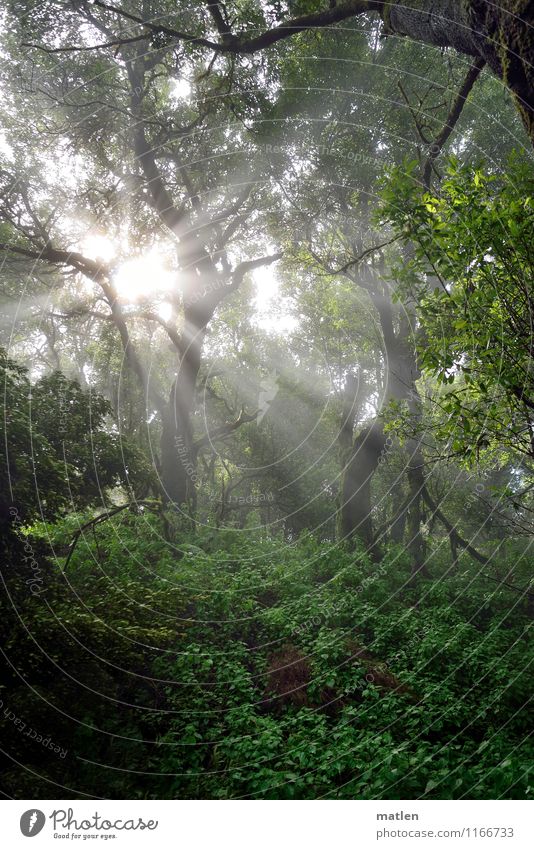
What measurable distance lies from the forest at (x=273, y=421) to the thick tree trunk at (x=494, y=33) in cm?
2

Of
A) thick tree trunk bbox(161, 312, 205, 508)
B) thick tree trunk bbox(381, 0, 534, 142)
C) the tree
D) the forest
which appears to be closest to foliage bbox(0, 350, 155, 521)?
the forest

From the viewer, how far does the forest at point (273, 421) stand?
193 inches

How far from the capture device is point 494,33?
3898mm

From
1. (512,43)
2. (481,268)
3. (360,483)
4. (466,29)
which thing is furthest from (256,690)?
(360,483)

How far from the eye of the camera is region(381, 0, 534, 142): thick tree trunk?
366 centimetres

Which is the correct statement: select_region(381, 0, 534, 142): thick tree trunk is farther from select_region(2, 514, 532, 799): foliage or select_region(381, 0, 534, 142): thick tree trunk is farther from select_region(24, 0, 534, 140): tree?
select_region(2, 514, 532, 799): foliage

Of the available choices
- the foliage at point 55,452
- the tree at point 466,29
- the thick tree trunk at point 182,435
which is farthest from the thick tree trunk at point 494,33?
the thick tree trunk at point 182,435

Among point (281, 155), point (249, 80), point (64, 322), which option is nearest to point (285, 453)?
point (64, 322)

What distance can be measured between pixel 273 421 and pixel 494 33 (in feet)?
67.2

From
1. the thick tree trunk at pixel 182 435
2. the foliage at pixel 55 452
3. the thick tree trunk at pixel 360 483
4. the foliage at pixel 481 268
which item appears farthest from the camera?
the thick tree trunk at pixel 182 435

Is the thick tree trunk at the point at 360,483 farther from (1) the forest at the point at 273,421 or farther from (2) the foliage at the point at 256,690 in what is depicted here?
(2) the foliage at the point at 256,690

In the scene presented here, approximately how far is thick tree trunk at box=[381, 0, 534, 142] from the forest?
23 mm

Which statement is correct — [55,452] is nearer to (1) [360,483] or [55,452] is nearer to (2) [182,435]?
(2) [182,435]

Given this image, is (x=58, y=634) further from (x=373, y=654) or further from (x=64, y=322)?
(x=64, y=322)
